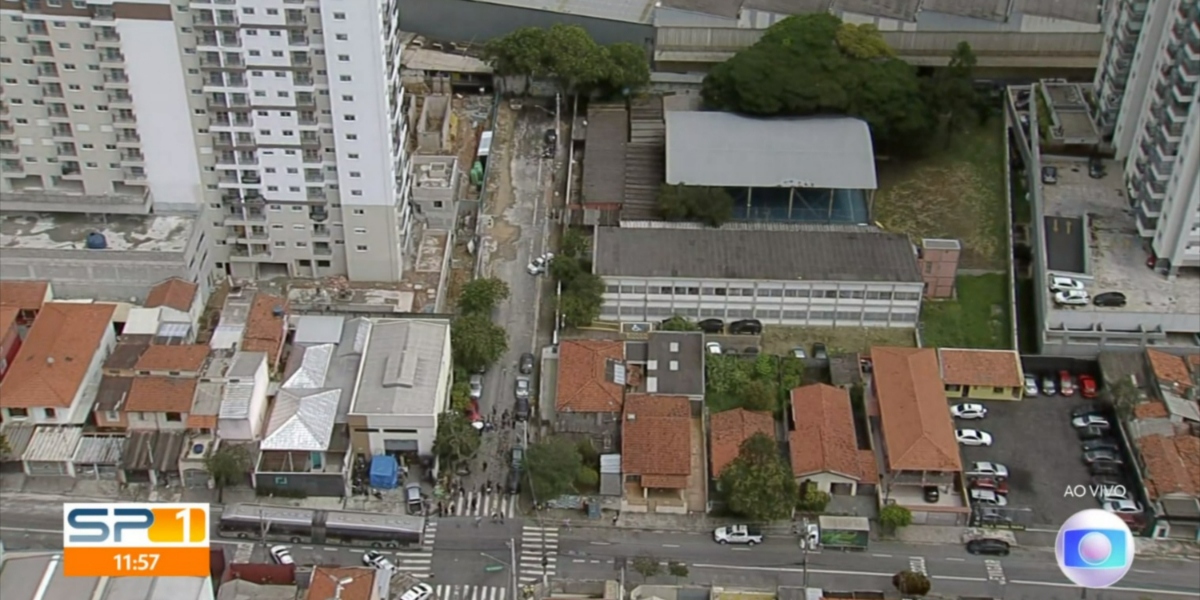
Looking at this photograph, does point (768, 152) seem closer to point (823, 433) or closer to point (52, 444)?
point (823, 433)

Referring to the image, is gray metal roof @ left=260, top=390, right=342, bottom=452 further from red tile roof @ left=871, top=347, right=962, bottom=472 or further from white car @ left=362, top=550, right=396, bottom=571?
red tile roof @ left=871, top=347, right=962, bottom=472

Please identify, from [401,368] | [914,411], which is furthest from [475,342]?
[914,411]

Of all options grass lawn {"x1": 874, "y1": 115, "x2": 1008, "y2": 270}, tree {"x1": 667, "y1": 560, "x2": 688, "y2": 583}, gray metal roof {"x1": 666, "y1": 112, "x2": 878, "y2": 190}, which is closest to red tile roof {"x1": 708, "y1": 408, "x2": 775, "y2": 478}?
tree {"x1": 667, "y1": 560, "x2": 688, "y2": 583}

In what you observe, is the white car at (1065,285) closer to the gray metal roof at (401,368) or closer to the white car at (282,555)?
the gray metal roof at (401,368)

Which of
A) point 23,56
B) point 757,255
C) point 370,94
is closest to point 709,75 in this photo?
point 757,255

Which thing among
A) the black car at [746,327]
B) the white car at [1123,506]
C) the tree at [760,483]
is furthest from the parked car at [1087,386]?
the tree at [760,483]

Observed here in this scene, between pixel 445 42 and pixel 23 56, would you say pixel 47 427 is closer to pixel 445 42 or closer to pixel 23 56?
pixel 23 56
